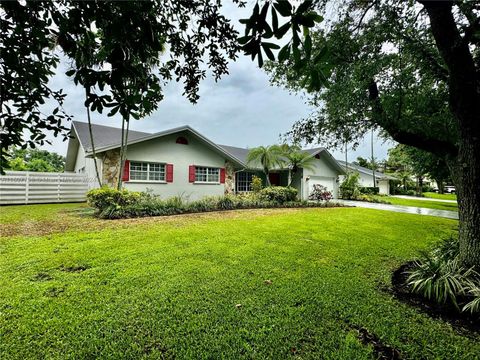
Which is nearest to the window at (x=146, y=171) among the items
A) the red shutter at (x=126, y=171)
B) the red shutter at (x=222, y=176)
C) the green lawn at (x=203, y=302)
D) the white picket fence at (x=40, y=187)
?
the red shutter at (x=126, y=171)

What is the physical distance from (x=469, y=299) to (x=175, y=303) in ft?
13.1

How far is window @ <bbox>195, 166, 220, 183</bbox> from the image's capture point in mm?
14164

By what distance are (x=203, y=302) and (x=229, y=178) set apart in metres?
12.7

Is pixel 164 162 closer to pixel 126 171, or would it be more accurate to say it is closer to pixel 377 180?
pixel 126 171

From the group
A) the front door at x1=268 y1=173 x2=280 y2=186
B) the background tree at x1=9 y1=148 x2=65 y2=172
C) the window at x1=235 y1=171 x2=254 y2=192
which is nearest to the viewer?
the background tree at x1=9 y1=148 x2=65 y2=172

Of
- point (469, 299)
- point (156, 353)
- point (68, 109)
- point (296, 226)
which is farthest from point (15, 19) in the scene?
point (296, 226)

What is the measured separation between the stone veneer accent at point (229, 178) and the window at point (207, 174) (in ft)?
2.30

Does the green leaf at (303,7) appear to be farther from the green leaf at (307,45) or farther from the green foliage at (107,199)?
the green foliage at (107,199)

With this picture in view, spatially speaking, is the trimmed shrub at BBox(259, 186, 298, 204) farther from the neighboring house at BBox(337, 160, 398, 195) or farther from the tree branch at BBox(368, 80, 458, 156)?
the neighboring house at BBox(337, 160, 398, 195)

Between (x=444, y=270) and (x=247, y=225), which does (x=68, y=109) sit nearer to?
(x=444, y=270)

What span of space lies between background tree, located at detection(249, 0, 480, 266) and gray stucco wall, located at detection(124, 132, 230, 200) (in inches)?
352

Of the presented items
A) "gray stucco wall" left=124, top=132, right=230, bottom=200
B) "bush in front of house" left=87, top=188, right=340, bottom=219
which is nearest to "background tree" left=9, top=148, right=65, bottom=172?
"bush in front of house" left=87, top=188, right=340, bottom=219

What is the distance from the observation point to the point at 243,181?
1797 centimetres

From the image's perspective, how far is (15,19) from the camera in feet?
5.71
